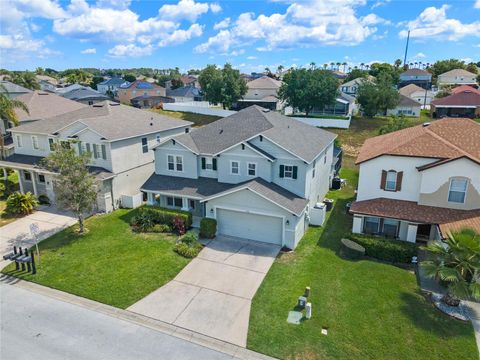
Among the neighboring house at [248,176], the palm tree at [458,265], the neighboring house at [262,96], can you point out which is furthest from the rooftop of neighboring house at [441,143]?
the neighboring house at [262,96]

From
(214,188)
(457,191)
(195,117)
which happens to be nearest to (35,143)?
(214,188)

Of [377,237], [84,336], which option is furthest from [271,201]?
[84,336]

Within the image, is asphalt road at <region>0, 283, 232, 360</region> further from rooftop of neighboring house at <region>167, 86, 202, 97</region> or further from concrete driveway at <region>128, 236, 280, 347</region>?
rooftop of neighboring house at <region>167, 86, 202, 97</region>

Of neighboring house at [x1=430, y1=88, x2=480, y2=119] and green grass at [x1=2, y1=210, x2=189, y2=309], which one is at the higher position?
neighboring house at [x1=430, y1=88, x2=480, y2=119]

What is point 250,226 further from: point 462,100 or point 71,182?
point 462,100

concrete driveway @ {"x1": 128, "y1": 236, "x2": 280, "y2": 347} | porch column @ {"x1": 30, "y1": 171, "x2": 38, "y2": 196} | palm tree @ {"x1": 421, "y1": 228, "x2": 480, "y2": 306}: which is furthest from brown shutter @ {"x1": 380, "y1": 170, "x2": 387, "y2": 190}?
porch column @ {"x1": 30, "y1": 171, "x2": 38, "y2": 196}

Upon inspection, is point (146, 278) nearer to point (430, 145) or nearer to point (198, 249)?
point (198, 249)
